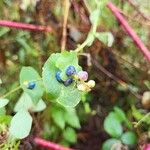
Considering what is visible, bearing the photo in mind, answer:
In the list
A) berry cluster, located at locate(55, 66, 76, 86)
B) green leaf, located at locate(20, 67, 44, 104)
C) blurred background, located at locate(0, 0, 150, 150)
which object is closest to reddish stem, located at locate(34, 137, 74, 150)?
blurred background, located at locate(0, 0, 150, 150)

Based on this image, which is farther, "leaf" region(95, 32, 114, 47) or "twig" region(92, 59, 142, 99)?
"twig" region(92, 59, 142, 99)

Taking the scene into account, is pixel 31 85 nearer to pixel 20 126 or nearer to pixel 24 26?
pixel 20 126

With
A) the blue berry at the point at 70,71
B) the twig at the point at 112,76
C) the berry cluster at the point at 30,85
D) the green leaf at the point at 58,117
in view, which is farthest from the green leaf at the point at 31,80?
the twig at the point at 112,76

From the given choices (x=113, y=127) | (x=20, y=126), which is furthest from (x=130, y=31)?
(x=20, y=126)

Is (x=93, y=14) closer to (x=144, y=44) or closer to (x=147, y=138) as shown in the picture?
(x=144, y=44)

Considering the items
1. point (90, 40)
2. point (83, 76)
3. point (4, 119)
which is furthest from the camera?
point (90, 40)

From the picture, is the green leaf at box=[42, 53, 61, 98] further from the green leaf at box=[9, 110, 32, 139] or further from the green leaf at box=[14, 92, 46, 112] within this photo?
the green leaf at box=[14, 92, 46, 112]
